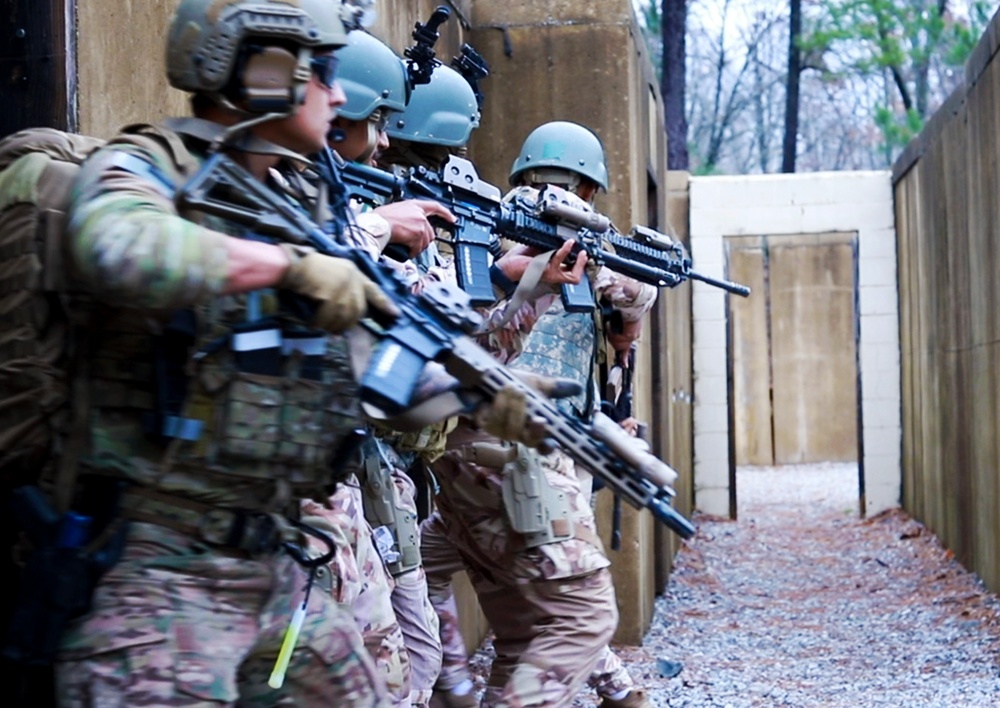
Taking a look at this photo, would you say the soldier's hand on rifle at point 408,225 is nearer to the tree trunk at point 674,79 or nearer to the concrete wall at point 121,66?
the concrete wall at point 121,66

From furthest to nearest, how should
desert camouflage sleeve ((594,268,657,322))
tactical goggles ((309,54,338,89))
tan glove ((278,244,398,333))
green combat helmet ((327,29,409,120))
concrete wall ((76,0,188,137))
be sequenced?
desert camouflage sleeve ((594,268,657,322))
green combat helmet ((327,29,409,120))
concrete wall ((76,0,188,137))
tactical goggles ((309,54,338,89))
tan glove ((278,244,398,333))

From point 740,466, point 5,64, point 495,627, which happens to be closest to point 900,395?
point 740,466

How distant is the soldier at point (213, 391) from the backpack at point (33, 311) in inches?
2.1

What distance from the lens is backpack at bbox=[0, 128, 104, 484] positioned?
238 centimetres

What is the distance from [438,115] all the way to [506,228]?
1.29 ft

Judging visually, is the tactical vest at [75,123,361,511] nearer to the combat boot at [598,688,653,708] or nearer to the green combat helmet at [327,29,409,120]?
the green combat helmet at [327,29,409,120]

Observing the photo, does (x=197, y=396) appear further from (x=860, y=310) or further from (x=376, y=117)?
(x=860, y=310)

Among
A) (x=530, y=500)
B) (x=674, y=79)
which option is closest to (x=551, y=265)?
(x=530, y=500)

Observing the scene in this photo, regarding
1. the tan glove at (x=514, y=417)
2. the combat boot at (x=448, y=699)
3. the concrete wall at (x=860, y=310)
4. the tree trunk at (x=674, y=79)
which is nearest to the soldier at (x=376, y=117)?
the tan glove at (x=514, y=417)

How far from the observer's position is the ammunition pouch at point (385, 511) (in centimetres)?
379

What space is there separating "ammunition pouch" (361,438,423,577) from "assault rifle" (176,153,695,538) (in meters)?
1.25

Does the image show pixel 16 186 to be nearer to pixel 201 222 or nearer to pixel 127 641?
pixel 201 222

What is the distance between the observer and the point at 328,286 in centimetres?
228

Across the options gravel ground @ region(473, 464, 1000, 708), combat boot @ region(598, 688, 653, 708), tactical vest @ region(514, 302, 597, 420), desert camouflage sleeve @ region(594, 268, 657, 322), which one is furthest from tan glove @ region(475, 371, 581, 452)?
gravel ground @ region(473, 464, 1000, 708)
